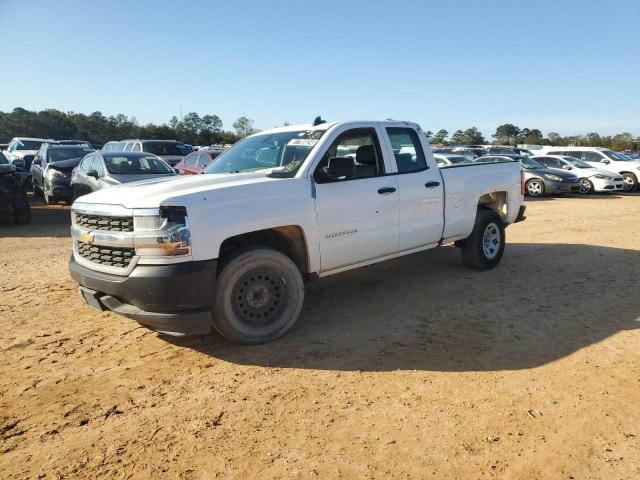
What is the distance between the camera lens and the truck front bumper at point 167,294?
3693mm

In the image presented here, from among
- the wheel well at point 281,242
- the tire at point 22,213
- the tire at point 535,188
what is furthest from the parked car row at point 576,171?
the wheel well at point 281,242

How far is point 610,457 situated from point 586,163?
69.3 ft

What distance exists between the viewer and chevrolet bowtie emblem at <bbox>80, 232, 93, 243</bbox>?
414 centimetres

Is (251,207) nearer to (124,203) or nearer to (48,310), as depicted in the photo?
(124,203)

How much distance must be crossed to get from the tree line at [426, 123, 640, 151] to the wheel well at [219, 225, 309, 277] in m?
60.7

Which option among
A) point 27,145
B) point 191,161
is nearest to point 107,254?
point 191,161

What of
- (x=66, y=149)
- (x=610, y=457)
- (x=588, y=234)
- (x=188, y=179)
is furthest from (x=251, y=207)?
(x=66, y=149)

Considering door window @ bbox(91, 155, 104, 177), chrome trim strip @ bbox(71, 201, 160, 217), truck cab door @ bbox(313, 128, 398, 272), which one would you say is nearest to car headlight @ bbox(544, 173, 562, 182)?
truck cab door @ bbox(313, 128, 398, 272)

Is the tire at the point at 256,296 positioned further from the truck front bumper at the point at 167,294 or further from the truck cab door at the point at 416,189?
the truck cab door at the point at 416,189

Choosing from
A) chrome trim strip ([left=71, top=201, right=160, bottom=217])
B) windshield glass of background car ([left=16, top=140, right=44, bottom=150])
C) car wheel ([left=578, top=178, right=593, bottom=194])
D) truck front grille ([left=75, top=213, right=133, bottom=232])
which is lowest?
car wheel ([left=578, top=178, right=593, bottom=194])

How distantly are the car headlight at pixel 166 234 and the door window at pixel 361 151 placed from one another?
70.6 inches

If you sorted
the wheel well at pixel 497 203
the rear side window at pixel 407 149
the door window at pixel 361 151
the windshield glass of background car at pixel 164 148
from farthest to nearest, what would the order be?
the windshield glass of background car at pixel 164 148 → the wheel well at pixel 497 203 → the rear side window at pixel 407 149 → the door window at pixel 361 151

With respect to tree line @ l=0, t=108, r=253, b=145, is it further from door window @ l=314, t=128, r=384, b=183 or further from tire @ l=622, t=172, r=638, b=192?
door window @ l=314, t=128, r=384, b=183

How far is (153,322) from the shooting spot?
383 centimetres
